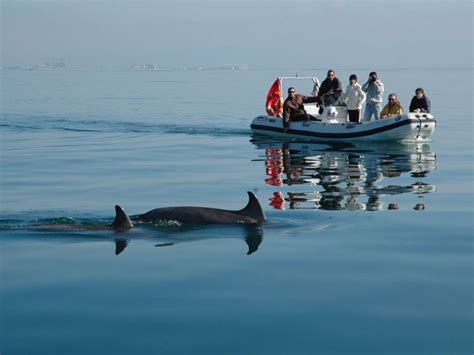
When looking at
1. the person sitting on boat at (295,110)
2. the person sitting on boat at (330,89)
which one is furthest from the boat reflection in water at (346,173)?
the person sitting on boat at (330,89)

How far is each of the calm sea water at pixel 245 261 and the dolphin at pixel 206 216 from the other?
29 centimetres

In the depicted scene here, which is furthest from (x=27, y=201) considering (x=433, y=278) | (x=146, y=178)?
(x=433, y=278)

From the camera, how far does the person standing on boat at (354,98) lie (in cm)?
2844

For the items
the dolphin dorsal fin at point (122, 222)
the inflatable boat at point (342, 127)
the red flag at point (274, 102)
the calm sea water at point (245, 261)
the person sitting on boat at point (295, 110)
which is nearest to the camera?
the calm sea water at point (245, 261)

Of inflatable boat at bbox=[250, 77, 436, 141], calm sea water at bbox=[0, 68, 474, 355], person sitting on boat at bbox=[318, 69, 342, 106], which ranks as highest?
person sitting on boat at bbox=[318, 69, 342, 106]

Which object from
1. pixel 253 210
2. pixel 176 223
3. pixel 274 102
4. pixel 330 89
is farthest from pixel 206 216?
pixel 274 102

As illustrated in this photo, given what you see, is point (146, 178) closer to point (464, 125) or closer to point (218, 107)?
point (464, 125)

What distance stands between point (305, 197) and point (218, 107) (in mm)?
37281

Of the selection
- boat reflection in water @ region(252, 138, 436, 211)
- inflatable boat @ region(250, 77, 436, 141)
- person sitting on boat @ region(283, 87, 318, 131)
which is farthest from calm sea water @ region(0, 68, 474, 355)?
person sitting on boat @ region(283, 87, 318, 131)

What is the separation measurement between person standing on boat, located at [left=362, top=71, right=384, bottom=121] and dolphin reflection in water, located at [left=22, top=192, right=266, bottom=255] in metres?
14.5

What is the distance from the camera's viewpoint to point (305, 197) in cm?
1803

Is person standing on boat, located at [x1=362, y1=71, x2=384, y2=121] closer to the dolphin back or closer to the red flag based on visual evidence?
the red flag

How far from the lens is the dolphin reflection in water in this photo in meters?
13.4

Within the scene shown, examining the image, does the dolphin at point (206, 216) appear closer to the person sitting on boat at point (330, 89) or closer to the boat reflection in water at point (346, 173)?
the boat reflection in water at point (346, 173)
